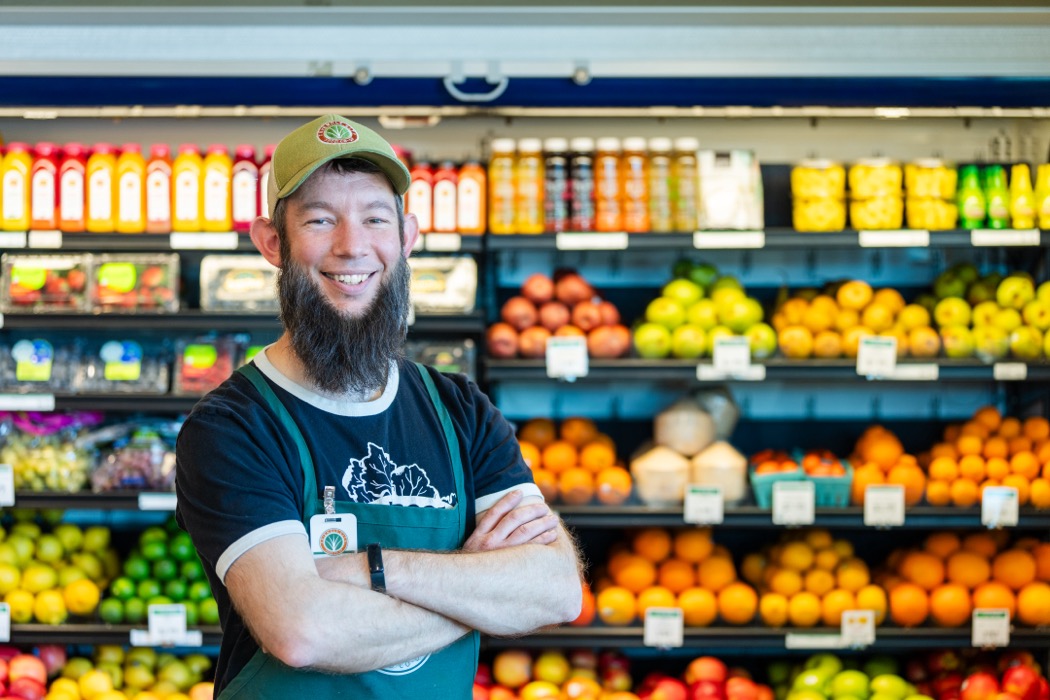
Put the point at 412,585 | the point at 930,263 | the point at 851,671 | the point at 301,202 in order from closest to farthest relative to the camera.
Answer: the point at 412,585 < the point at 301,202 < the point at 851,671 < the point at 930,263

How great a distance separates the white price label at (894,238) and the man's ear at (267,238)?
2.65 m

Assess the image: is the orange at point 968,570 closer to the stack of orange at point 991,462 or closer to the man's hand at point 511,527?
the stack of orange at point 991,462

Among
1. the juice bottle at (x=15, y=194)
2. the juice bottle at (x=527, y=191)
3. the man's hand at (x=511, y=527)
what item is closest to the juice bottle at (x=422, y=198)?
the juice bottle at (x=527, y=191)

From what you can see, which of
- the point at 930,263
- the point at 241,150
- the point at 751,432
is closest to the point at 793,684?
the point at 751,432

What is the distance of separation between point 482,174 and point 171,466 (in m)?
1.56

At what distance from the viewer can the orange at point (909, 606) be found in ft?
13.3

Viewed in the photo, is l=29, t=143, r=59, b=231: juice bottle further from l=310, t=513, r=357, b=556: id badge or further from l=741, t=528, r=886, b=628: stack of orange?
l=741, t=528, r=886, b=628: stack of orange

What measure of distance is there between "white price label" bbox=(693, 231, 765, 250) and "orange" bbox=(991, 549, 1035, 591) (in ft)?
4.82

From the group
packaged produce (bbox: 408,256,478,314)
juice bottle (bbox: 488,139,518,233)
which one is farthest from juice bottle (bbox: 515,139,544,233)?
packaged produce (bbox: 408,256,478,314)

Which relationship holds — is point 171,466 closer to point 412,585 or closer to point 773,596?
point 773,596

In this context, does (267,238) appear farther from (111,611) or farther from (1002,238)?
(1002,238)

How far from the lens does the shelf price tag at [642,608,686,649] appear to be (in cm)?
398

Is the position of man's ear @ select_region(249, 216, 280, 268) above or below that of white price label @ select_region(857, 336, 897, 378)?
above

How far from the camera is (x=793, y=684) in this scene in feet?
13.6
